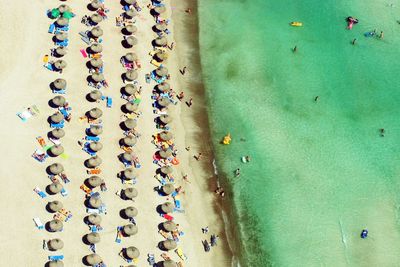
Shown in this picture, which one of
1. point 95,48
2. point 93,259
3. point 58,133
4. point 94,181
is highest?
point 95,48

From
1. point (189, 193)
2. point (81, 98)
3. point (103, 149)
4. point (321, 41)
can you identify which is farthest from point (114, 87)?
point (321, 41)

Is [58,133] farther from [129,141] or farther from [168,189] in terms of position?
[168,189]

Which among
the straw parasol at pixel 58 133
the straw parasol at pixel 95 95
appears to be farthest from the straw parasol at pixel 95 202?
the straw parasol at pixel 95 95

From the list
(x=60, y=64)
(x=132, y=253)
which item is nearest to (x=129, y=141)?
(x=132, y=253)

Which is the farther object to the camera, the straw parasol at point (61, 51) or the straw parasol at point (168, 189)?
the straw parasol at point (61, 51)

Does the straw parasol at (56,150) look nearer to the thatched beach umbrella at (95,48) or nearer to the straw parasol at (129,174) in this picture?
the straw parasol at (129,174)

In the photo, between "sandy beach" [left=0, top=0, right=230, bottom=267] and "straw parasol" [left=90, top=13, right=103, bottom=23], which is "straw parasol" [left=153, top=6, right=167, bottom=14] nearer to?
"sandy beach" [left=0, top=0, right=230, bottom=267]
